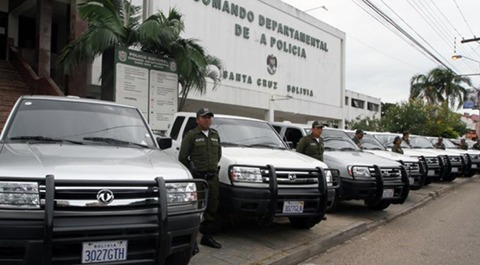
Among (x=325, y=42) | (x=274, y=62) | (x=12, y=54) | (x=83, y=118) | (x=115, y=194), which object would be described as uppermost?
(x=325, y=42)

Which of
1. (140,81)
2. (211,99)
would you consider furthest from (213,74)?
(211,99)

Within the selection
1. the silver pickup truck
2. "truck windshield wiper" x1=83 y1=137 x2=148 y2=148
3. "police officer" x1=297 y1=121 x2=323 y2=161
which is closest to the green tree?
"police officer" x1=297 y1=121 x2=323 y2=161

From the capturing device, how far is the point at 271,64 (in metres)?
26.2

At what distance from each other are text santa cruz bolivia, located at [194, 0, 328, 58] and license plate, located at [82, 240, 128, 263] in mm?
19492

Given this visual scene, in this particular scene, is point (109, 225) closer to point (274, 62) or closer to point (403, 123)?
point (274, 62)

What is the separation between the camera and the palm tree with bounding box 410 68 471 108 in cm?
4003

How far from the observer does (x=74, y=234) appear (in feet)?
10.5

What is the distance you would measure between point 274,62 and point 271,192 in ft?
70.9

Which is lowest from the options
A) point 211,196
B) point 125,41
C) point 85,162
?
point 211,196

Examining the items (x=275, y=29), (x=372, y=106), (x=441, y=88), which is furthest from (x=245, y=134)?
(x=372, y=106)

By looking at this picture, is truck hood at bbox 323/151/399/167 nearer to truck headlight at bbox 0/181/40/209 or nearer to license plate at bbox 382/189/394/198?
license plate at bbox 382/189/394/198

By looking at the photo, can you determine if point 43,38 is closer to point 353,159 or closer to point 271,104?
point 353,159

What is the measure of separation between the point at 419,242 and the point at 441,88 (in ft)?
125

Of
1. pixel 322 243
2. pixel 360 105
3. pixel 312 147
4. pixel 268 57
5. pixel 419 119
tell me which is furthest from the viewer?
pixel 360 105
